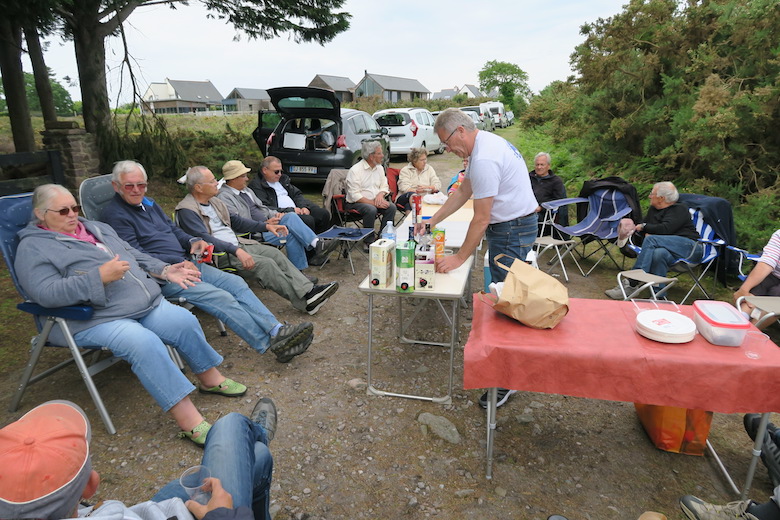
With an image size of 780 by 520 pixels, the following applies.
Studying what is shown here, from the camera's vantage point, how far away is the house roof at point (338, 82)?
164 ft

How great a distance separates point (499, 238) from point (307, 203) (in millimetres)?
3174

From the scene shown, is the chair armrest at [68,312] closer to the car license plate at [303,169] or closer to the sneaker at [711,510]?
the sneaker at [711,510]

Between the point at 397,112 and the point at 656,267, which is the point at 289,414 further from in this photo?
the point at 397,112

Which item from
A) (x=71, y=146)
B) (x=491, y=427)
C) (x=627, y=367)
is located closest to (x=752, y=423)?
(x=627, y=367)

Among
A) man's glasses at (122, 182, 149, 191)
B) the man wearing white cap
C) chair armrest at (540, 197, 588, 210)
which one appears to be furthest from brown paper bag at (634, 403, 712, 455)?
man's glasses at (122, 182, 149, 191)

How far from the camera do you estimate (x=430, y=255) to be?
2623 millimetres

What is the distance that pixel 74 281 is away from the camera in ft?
7.66

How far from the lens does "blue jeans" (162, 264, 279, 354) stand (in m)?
3.06

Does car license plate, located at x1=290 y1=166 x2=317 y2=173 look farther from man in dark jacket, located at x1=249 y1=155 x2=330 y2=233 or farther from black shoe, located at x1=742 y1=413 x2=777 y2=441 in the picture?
black shoe, located at x1=742 y1=413 x2=777 y2=441

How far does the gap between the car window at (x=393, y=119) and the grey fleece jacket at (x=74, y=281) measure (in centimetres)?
1102

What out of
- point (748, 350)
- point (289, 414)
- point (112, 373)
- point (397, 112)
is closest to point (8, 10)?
point (112, 373)

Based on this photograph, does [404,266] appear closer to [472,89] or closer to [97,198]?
[97,198]

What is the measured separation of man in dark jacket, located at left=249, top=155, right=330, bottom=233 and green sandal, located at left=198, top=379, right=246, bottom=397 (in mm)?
2588

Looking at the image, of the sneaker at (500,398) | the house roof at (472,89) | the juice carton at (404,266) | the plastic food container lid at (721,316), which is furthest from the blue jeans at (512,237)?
the house roof at (472,89)
